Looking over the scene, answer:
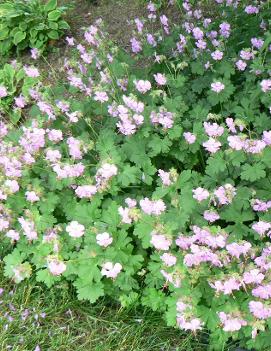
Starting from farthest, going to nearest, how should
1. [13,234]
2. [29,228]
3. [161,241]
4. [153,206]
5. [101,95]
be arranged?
[101,95] < [13,234] < [29,228] < [153,206] < [161,241]

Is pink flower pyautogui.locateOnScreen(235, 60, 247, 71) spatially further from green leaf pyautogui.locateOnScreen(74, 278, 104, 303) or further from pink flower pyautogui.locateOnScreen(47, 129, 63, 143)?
green leaf pyautogui.locateOnScreen(74, 278, 104, 303)

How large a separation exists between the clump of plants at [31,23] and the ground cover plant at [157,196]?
139cm

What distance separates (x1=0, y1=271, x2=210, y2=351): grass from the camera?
112 inches

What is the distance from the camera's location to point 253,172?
268 cm

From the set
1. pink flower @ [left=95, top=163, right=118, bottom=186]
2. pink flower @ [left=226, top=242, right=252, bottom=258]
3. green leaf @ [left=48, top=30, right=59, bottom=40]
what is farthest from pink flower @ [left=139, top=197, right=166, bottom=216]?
green leaf @ [left=48, top=30, right=59, bottom=40]

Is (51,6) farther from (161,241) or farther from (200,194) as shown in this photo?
(161,241)

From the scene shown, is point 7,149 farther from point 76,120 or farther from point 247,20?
point 247,20

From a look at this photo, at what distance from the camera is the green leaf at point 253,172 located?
266cm

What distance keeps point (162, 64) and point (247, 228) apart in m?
1.50

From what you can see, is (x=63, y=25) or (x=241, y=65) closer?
(x=241, y=65)

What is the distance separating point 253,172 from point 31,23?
291 centimetres

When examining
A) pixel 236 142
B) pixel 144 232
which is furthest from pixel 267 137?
pixel 144 232

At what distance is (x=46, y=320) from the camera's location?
3.02 metres

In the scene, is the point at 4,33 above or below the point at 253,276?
above
